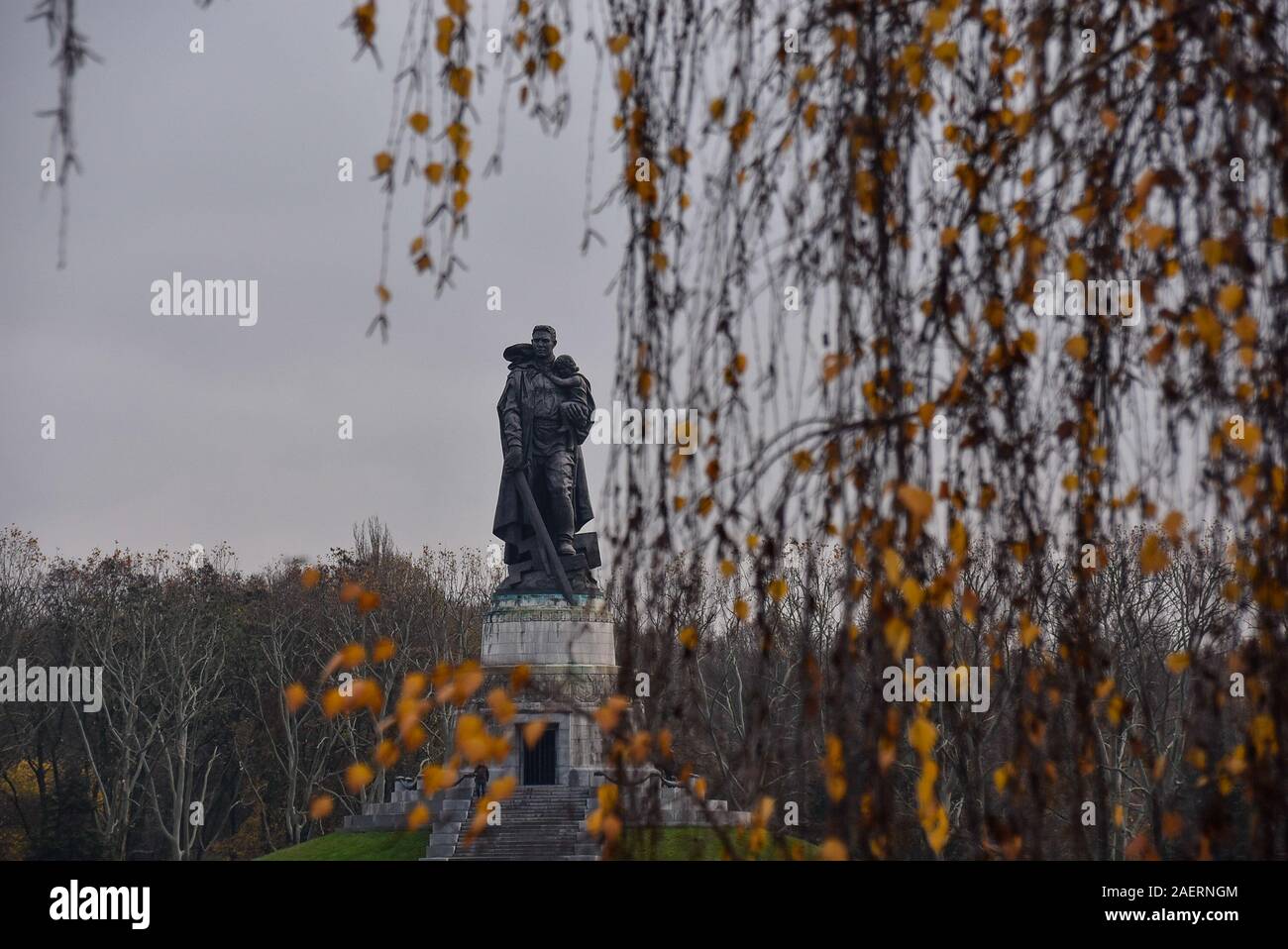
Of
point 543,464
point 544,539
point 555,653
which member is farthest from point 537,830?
point 543,464

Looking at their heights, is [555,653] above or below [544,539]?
below

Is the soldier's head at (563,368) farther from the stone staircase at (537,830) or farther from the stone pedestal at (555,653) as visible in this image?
the stone staircase at (537,830)

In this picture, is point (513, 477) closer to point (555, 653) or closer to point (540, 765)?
point (555, 653)

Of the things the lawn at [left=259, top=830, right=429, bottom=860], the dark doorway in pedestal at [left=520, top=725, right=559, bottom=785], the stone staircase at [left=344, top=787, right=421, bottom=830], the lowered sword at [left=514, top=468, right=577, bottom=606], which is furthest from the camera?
the stone staircase at [left=344, top=787, right=421, bottom=830]

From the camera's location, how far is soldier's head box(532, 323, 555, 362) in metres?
24.7

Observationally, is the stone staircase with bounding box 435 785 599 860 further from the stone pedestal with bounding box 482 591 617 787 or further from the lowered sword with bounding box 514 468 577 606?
the lowered sword with bounding box 514 468 577 606

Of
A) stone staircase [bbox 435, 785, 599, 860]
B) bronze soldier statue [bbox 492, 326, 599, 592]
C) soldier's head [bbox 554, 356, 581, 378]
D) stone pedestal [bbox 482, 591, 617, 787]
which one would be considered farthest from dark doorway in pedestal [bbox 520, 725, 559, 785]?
soldier's head [bbox 554, 356, 581, 378]

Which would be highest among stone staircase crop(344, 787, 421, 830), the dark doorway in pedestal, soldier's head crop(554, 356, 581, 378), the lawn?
soldier's head crop(554, 356, 581, 378)

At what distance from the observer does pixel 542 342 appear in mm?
24719

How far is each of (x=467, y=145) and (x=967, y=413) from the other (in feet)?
4.38

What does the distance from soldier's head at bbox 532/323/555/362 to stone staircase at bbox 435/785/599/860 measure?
7247mm

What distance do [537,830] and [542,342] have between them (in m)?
8.04

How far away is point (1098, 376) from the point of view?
11.9 feet
